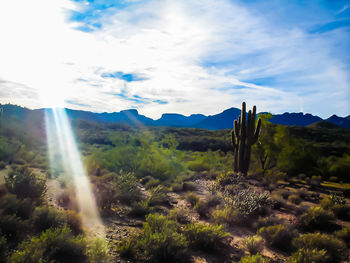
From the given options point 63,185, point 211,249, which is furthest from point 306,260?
point 63,185

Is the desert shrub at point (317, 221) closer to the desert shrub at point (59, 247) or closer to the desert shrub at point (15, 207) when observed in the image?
the desert shrub at point (59, 247)

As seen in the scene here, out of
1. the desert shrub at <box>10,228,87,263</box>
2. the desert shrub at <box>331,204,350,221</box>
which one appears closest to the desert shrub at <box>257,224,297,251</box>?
the desert shrub at <box>331,204,350,221</box>

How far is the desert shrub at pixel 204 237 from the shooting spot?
19.8 ft

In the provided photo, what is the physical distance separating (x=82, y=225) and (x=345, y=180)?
2039 centimetres

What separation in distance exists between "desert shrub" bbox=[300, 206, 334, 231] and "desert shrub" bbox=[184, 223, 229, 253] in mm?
3631

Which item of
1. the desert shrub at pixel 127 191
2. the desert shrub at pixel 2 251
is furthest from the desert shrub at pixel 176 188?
the desert shrub at pixel 2 251

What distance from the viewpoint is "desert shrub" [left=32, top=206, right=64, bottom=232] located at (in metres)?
5.77

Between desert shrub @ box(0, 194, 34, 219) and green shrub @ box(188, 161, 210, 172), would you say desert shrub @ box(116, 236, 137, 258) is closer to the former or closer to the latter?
desert shrub @ box(0, 194, 34, 219)

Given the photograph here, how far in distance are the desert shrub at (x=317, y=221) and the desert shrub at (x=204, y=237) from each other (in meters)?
3.63

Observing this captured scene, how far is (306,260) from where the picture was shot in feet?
16.5

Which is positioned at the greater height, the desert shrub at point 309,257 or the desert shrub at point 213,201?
the desert shrub at point 309,257

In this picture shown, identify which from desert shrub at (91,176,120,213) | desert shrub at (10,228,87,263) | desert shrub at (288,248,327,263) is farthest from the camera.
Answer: desert shrub at (91,176,120,213)

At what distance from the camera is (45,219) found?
5.88 meters

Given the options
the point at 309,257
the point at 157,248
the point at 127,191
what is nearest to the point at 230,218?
the point at 309,257
